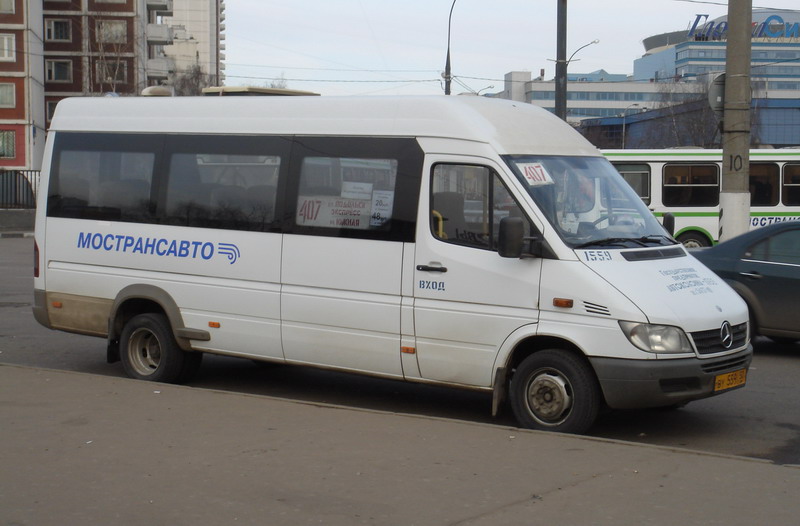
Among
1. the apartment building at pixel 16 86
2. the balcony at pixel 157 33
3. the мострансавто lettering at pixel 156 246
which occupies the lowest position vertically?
the мострансавто lettering at pixel 156 246

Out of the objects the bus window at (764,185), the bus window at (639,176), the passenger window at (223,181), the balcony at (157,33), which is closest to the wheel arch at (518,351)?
the passenger window at (223,181)

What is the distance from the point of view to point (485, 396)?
955 cm

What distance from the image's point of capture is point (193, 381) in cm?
1022

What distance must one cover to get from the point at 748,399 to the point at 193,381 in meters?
5.16

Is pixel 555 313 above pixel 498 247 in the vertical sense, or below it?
below

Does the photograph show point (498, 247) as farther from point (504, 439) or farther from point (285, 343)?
point (285, 343)

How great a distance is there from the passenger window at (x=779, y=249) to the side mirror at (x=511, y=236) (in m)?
5.29

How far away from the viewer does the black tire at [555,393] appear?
747 centimetres

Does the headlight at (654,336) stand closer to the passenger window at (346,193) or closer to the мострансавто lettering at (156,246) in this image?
the passenger window at (346,193)

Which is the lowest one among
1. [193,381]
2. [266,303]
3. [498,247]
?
[193,381]

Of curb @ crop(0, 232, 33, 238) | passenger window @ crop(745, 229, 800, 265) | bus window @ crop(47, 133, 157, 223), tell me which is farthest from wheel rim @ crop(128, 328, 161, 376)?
curb @ crop(0, 232, 33, 238)

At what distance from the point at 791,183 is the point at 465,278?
18691mm

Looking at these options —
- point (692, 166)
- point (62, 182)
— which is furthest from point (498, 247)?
point (692, 166)

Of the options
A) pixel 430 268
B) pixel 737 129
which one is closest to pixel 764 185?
pixel 737 129
